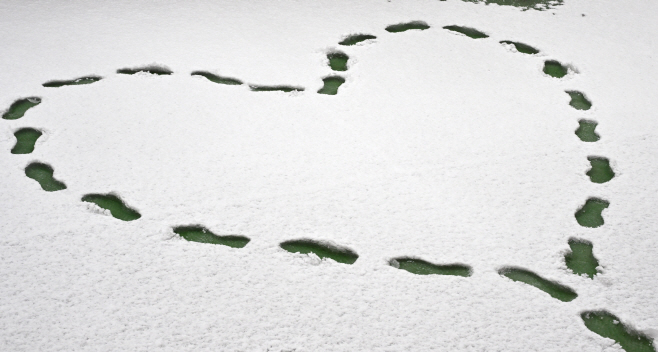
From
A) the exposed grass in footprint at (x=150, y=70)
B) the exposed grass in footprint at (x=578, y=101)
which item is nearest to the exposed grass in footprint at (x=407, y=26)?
the exposed grass in footprint at (x=578, y=101)

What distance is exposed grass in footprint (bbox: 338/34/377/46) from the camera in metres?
2.53

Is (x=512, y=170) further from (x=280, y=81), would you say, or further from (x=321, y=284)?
(x=280, y=81)

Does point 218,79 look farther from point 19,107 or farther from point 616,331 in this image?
point 616,331

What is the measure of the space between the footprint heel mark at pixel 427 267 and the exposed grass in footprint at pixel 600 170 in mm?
584

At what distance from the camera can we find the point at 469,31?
8.69 ft

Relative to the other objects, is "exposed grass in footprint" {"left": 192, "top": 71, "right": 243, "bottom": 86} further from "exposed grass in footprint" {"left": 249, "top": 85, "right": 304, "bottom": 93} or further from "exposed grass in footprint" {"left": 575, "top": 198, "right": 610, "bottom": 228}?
"exposed grass in footprint" {"left": 575, "top": 198, "right": 610, "bottom": 228}

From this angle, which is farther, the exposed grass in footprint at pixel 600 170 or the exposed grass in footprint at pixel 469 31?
the exposed grass in footprint at pixel 469 31

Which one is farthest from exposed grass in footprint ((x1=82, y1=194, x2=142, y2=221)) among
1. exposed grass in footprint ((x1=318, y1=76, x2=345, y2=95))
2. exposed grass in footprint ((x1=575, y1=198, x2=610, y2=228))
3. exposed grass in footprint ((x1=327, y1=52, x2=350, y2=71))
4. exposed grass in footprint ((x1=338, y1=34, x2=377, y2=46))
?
exposed grass in footprint ((x1=575, y1=198, x2=610, y2=228))

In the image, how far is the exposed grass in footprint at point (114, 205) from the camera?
1.77 m

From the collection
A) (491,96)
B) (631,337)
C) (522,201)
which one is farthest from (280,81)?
(631,337)

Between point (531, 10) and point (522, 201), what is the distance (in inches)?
50.6

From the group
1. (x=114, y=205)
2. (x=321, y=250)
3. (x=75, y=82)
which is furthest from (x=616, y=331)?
(x=75, y=82)

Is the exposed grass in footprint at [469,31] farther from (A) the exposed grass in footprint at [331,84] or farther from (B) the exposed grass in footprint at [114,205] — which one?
(B) the exposed grass in footprint at [114,205]

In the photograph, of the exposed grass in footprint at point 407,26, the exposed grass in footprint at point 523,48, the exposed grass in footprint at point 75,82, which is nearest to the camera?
the exposed grass in footprint at point 75,82
